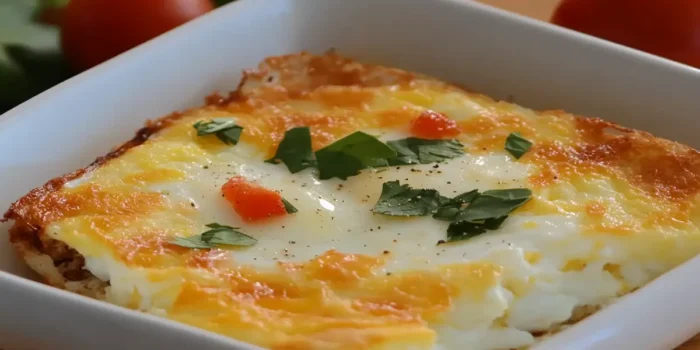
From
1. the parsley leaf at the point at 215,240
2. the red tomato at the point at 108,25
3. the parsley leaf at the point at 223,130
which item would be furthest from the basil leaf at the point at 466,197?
the red tomato at the point at 108,25

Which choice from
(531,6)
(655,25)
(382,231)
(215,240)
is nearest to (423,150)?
(382,231)

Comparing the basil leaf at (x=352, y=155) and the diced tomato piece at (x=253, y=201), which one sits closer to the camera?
the diced tomato piece at (x=253, y=201)

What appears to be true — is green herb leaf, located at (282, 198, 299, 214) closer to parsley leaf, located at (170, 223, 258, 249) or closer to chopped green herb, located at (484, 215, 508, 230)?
parsley leaf, located at (170, 223, 258, 249)

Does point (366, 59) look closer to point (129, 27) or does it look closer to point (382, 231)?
point (129, 27)

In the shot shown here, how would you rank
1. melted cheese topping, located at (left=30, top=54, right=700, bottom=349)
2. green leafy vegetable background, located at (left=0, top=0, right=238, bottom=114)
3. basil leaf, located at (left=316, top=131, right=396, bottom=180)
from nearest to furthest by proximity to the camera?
melted cheese topping, located at (left=30, top=54, right=700, bottom=349) < basil leaf, located at (left=316, top=131, right=396, bottom=180) < green leafy vegetable background, located at (left=0, top=0, right=238, bottom=114)

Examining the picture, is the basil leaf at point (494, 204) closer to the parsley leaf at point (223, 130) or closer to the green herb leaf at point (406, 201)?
the green herb leaf at point (406, 201)

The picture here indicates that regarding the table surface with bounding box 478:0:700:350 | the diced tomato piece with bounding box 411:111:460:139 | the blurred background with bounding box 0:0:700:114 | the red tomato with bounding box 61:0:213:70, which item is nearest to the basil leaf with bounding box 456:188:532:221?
the diced tomato piece with bounding box 411:111:460:139
